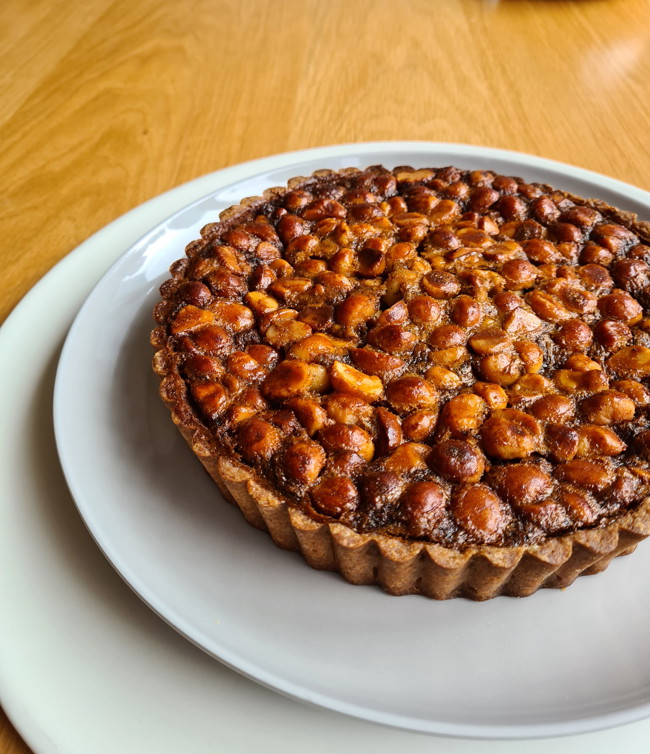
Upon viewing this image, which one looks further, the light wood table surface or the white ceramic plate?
the light wood table surface

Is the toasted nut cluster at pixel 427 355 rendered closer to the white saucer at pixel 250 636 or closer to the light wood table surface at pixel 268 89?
the white saucer at pixel 250 636

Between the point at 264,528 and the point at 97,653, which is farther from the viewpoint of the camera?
the point at 264,528

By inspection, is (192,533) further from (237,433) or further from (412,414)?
(412,414)

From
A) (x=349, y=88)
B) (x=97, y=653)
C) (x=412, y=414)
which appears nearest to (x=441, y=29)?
(x=349, y=88)

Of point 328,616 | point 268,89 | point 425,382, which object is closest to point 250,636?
point 328,616

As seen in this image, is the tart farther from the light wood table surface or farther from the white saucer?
the light wood table surface

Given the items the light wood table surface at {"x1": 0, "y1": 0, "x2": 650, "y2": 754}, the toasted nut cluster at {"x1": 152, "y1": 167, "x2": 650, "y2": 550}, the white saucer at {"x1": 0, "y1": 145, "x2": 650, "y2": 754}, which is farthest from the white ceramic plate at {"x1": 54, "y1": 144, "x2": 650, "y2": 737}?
the light wood table surface at {"x1": 0, "y1": 0, "x2": 650, "y2": 754}

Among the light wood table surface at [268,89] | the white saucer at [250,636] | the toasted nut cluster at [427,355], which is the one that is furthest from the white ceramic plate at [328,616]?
the light wood table surface at [268,89]

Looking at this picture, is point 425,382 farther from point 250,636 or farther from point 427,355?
point 250,636
